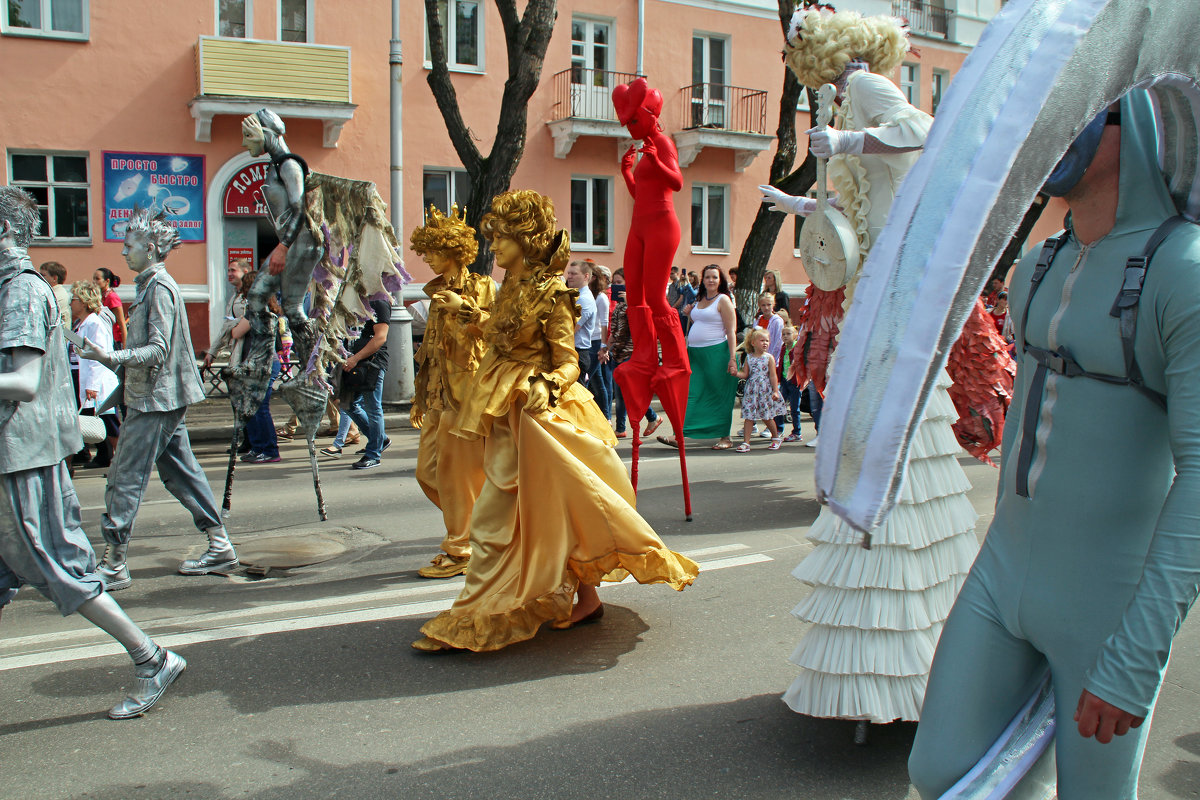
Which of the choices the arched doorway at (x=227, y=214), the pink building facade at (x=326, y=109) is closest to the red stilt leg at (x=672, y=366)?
the pink building facade at (x=326, y=109)

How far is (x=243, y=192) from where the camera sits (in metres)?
19.1

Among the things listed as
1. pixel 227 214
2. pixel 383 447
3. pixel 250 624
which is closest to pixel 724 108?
pixel 227 214

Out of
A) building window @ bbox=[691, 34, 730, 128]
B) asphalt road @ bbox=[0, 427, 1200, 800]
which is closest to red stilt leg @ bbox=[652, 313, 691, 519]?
asphalt road @ bbox=[0, 427, 1200, 800]

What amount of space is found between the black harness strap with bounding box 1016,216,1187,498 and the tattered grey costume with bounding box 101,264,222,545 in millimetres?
4582

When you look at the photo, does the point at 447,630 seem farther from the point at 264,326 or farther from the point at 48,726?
the point at 264,326

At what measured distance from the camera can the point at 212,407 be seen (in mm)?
13680

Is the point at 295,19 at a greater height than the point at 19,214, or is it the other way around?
the point at 295,19

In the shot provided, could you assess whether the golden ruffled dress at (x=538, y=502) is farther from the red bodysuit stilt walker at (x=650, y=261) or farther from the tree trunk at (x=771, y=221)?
the tree trunk at (x=771, y=221)

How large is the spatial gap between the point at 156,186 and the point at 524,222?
16207mm

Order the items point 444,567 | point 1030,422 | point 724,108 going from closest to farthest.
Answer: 1. point 1030,422
2. point 444,567
3. point 724,108

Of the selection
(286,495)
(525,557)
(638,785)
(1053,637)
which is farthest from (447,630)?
(286,495)

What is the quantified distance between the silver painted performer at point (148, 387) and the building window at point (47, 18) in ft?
49.6

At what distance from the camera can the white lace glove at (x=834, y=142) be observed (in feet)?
11.5

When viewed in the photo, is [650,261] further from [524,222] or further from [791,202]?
[791,202]
